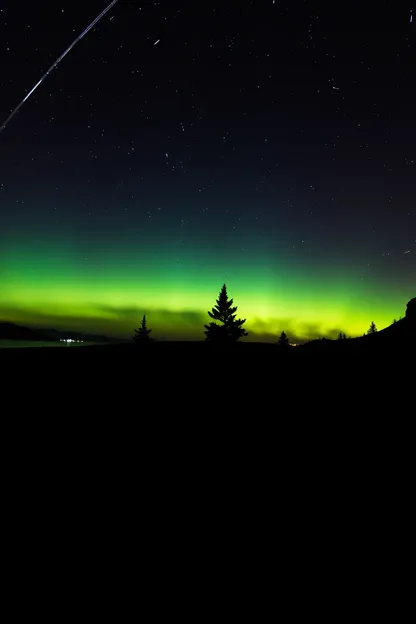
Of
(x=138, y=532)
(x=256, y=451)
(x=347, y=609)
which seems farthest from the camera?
(x=256, y=451)

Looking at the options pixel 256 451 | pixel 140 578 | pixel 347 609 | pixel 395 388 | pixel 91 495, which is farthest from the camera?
pixel 395 388

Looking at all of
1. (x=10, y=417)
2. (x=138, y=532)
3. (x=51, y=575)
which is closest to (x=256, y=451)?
(x=138, y=532)

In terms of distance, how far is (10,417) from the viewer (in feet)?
17.1

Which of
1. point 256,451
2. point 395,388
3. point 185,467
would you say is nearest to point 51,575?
point 185,467

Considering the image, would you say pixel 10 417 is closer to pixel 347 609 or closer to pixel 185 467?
pixel 185 467

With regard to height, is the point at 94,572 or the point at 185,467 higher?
the point at 185,467

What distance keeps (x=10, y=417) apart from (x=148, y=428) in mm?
1689

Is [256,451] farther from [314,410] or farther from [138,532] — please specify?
[138,532]

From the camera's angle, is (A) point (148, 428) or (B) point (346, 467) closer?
(B) point (346, 467)

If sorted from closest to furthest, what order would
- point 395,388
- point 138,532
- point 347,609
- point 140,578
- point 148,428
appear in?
point 347,609, point 140,578, point 138,532, point 148,428, point 395,388

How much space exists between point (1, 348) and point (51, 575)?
6.94 m

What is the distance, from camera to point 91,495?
12.3ft

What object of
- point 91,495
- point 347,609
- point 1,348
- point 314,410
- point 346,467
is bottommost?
point 347,609

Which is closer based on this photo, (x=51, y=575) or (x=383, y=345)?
(x=51, y=575)
